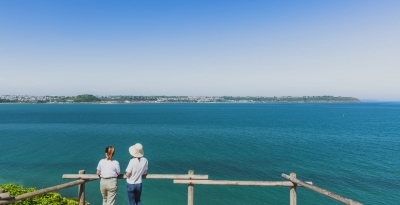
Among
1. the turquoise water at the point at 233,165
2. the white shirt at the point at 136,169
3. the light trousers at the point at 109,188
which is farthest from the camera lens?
the turquoise water at the point at 233,165

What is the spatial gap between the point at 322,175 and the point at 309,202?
362 inches

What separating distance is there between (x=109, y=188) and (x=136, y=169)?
940 millimetres

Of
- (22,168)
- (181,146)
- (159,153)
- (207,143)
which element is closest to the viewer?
(22,168)

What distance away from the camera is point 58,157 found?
3781 cm

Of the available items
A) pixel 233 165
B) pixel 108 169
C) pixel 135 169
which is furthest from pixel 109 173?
pixel 233 165

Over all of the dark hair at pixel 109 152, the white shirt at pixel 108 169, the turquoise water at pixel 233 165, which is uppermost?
the dark hair at pixel 109 152

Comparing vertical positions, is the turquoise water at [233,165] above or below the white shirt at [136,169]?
below

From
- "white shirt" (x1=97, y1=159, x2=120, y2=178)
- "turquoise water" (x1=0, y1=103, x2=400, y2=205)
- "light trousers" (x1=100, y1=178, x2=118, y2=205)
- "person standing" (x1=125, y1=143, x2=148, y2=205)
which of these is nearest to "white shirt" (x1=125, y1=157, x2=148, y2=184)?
"person standing" (x1=125, y1=143, x2=148, y2=205)

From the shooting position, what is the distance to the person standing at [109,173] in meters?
7.26

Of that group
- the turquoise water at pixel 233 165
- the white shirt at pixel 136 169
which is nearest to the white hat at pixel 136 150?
the white shirt at pixel 136 169

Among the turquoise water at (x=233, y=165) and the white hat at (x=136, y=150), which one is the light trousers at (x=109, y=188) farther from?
the turquoise water at (x=233, y=165)

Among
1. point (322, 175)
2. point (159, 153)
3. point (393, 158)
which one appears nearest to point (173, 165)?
point (159, 153)

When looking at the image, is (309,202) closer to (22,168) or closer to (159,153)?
(159,153)

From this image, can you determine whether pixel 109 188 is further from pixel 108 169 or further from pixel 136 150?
pixel 136 150
